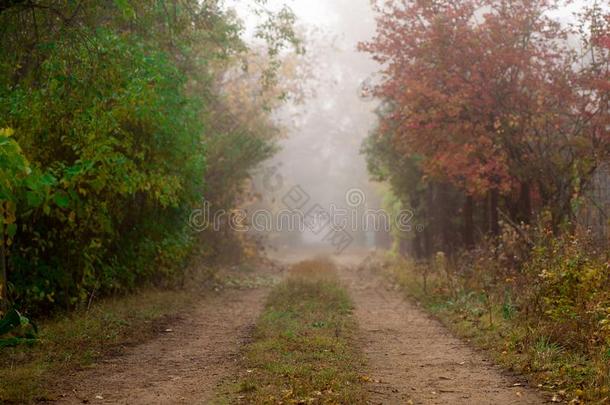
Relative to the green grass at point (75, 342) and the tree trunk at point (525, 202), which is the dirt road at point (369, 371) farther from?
the tree trunk at point (525, 202)

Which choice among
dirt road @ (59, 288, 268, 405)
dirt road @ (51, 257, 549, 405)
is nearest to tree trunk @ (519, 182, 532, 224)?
dirt road @ (51, 257, 549, 405)

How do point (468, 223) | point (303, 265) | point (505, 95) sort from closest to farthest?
point (505, 95) < point (468, 223) < point (303, 265)

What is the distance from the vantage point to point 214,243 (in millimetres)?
25047

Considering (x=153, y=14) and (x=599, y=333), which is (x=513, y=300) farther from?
(x=153, y=14)

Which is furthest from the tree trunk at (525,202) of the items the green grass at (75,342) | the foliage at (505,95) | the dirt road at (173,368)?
the green grass at (75,342)

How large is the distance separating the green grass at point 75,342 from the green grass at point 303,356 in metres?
1.98

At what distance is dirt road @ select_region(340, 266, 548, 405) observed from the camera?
718cm

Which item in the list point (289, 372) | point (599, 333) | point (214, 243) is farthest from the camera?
point (214, 243)

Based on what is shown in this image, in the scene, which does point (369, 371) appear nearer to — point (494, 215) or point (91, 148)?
point (91, 148)

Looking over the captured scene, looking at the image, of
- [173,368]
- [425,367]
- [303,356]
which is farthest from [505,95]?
[173,368]

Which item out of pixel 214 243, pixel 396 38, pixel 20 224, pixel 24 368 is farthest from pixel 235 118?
pixel 24 368

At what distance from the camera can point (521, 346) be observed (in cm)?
920

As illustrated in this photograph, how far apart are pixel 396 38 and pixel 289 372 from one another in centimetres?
1123

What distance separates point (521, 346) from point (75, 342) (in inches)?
241
